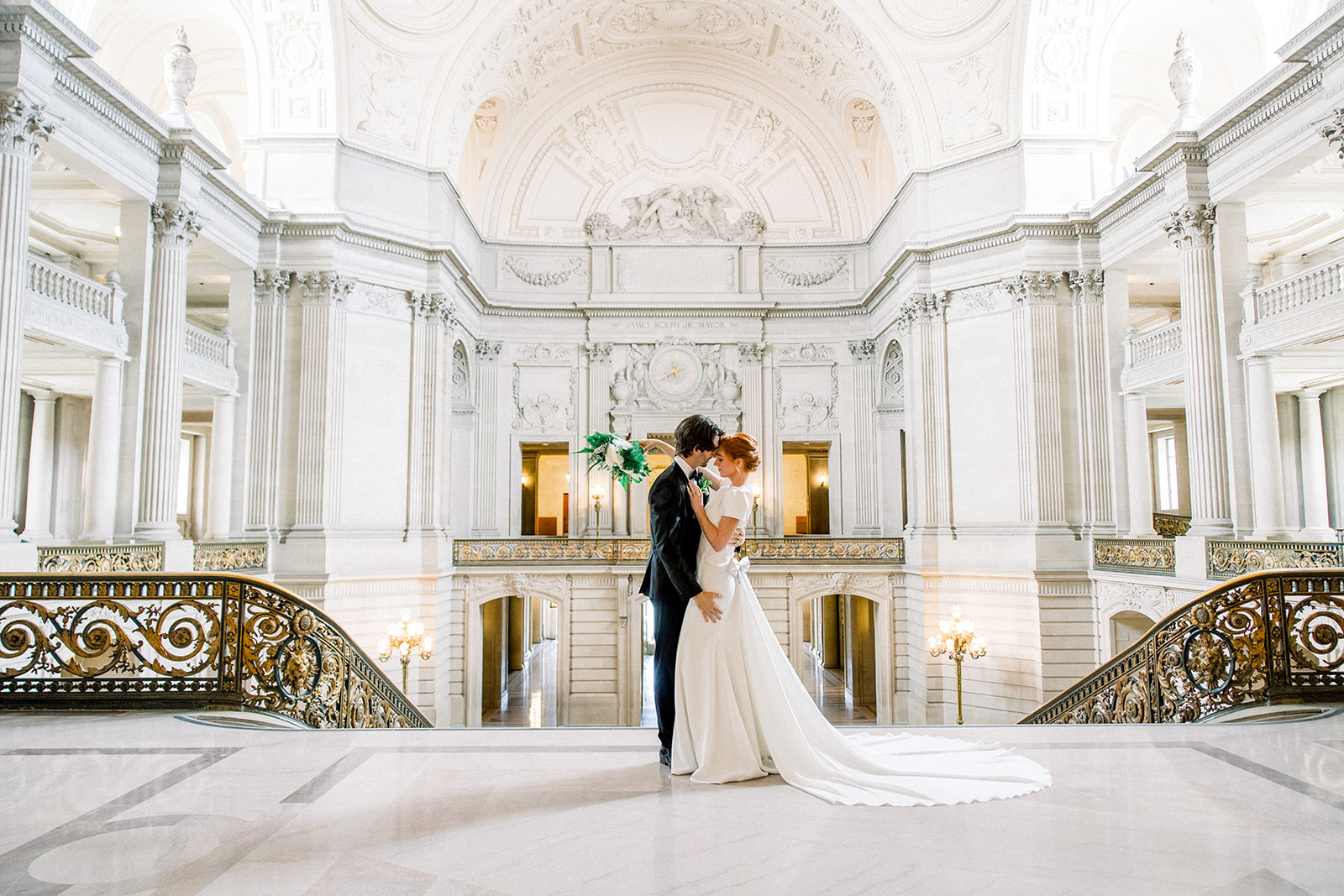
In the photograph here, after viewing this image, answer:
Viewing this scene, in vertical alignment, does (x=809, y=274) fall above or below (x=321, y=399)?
above

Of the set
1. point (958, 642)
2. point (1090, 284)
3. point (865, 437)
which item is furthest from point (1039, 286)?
point (958, 642)

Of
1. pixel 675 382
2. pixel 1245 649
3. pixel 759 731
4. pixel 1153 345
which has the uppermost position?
pixel 675 382

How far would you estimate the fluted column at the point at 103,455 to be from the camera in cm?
1122

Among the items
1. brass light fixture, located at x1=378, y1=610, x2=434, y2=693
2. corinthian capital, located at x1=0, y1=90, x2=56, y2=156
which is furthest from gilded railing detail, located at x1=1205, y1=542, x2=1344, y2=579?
corinthian capital, located at x1=0, y1=90, x2=56, y2=156

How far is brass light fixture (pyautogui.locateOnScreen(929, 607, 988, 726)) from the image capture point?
1422 centimetres

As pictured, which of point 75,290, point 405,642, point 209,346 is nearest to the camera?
point 75,290

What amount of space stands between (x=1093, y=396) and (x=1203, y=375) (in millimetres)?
2870

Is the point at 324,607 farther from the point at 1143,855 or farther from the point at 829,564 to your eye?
the point at 1143,855

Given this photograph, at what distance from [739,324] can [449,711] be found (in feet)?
37.3

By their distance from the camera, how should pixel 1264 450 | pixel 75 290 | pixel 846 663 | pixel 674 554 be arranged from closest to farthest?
pixel 674 554, pixel 75 290, pixel 1264 450, pixel 846 663

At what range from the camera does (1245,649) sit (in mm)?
5293

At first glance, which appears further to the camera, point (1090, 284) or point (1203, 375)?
point (1090, 284)

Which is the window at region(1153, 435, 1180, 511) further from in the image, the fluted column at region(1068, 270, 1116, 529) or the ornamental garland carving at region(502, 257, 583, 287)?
the ornamental garland carving at region(502, 257, 583, 287)

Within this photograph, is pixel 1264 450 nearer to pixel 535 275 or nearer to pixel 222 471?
pixel 535 275
